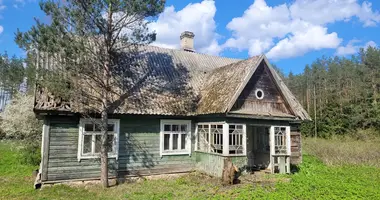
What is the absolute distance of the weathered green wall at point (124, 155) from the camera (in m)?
9.41

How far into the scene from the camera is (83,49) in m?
8.66

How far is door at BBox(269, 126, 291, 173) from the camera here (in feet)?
38.4

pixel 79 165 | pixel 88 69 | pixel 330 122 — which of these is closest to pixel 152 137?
pixel 79 165

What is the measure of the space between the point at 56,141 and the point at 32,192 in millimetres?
1781

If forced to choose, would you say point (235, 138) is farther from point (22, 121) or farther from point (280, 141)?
point (22, 121)

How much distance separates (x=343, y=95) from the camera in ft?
122

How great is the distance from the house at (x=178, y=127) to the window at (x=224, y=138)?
0.09 ft

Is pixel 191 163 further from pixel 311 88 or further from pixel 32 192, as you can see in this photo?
pixel 311 88

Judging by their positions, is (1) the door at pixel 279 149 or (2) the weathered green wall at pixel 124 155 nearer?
(2) the weathered green wall at pixel 124 155

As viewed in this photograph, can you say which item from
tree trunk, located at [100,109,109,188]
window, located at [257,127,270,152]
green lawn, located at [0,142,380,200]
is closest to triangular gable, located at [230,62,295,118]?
window, located at [257,127,270,152]

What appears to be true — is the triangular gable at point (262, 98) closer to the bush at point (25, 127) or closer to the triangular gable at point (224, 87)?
the triangular gable at point (224, 87)

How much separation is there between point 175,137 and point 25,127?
10406 mm

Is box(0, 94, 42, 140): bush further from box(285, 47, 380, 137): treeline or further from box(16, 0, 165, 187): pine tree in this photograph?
box(285, 47, 380, 137): treeline

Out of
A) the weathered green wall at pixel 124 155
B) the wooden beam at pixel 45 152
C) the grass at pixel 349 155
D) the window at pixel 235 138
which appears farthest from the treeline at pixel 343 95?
the wooden beam at pixel 45 152
